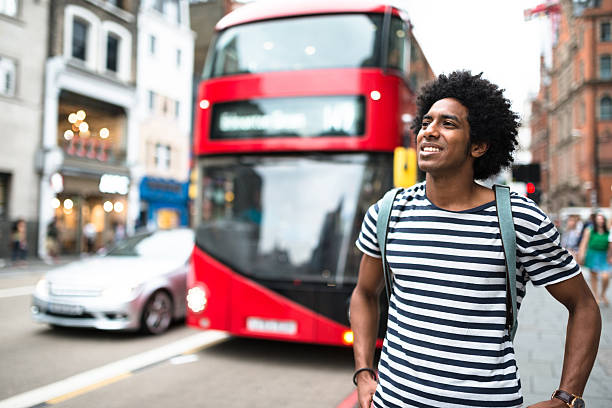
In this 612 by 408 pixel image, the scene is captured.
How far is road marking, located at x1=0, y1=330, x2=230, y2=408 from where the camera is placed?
484 cm

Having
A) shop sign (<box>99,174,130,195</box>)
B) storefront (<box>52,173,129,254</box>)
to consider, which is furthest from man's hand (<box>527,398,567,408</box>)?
shop sign (<box>99,174,130,195</box>)

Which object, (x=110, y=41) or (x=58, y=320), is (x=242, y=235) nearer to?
(x=58, y=320)

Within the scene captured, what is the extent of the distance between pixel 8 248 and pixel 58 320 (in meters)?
14.5

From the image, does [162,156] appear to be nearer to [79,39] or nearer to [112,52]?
[112,52]

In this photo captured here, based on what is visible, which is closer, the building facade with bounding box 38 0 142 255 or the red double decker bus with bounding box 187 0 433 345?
the red double decker bus with bounding box 187 0 433 345

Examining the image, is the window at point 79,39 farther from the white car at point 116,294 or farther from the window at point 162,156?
the white car at point 116,294

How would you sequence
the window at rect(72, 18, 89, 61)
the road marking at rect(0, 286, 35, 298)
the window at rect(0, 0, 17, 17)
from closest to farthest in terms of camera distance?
1. the road marking at rect(0, 286, 35, 298)
2. the window at rect(0, 0, 17, 17)
3. the window at rect(72, 18, 89, 61)

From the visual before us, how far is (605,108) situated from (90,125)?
1718 inches

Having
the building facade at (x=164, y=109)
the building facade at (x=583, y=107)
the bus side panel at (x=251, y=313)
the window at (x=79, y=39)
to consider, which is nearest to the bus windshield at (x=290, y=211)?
the bus side panel at (x=251, y=313)

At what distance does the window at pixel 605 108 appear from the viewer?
4941cm

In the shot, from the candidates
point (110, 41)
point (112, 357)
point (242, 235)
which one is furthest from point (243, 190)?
point (110, 41)

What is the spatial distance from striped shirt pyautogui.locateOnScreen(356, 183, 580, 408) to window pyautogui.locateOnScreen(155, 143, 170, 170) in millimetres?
27304

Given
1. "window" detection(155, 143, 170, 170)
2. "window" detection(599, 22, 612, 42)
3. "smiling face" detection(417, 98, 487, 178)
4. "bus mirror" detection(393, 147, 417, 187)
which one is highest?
Result: "window" detection(599, 22, 612, 42)

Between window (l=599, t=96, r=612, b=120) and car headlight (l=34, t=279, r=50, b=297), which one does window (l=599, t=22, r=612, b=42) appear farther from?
car headlight (l=34, t=279, r=50, b=297)
